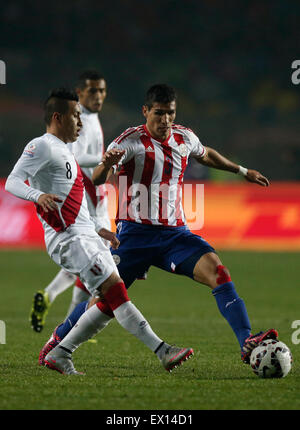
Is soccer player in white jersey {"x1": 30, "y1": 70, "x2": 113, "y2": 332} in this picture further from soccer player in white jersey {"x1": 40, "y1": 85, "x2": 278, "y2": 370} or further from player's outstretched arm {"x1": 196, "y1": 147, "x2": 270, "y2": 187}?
soccer player in white jersey {"x1": 40, "y1": 85, "x2": 278, "y2": 370}

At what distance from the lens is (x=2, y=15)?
23.8 meters

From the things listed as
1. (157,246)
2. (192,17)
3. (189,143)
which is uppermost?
(192,17)

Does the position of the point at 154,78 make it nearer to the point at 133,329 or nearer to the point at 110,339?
the point at 110,339

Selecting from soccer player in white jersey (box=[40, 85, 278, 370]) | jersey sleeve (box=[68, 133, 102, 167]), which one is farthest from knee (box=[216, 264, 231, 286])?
jersey sleeve (box=[68, 133, 102, 167])

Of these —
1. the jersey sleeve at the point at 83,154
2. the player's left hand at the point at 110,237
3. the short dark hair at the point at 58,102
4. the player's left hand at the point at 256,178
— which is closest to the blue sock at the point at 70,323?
the player's left hand at the point at 110,237

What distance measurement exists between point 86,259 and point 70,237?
0.17 metres

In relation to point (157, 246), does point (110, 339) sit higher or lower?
lower

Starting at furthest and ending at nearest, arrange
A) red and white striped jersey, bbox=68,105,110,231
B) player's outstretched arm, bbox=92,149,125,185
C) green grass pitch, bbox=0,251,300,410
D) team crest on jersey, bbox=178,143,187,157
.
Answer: red and white striped jersey, bbox=68,105,110,231
team crest on jersey, bbox=178,143,187,157
player's outstretched arm, bbox=92,149,125,185
green grass pitch, bbox=0,251,300,410

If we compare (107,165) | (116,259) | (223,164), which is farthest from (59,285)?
(107,165)

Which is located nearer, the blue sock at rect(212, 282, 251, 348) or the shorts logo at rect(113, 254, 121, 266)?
the blue sock at rect(212, 282, 251, 348)

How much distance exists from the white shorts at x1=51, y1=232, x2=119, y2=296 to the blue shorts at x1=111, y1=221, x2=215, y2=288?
0.52 meters

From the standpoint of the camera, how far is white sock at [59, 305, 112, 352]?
4738 millimetres
